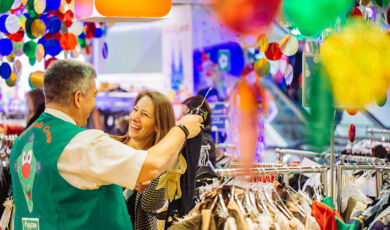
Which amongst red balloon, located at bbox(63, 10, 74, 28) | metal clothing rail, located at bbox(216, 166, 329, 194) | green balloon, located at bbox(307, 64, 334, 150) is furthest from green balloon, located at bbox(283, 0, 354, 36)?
red balloon, located at bbox(63, 10, 74, 28)

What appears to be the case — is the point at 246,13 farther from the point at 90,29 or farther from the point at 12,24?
the point at 90,29

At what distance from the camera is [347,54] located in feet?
7.11

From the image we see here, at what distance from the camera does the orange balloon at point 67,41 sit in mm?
3416

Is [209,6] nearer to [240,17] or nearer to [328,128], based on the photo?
[240,17]

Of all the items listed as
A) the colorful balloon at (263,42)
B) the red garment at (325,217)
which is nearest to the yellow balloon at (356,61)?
the colorful balloon at (263,42)

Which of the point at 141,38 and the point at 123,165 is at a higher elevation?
the point at 141,38

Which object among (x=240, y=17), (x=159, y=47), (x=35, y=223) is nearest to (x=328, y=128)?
(x=240, y=17)

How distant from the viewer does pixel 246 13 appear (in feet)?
5.32

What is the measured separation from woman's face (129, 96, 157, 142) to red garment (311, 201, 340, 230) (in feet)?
3.34

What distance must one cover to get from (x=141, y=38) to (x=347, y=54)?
623 cm

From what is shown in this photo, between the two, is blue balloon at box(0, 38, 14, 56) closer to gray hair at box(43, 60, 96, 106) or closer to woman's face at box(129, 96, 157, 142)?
woman's face at box(129, 96, 157, 142)

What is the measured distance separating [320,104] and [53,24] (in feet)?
6.72

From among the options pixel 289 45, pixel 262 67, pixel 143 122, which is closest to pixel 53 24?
pixel 143 122

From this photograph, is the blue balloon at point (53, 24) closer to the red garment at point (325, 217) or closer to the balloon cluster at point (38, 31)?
the balloon cluster at point (38, 31)
